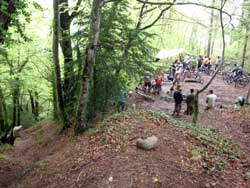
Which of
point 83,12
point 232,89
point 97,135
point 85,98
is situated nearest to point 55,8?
point 83,12

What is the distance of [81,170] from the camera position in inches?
260

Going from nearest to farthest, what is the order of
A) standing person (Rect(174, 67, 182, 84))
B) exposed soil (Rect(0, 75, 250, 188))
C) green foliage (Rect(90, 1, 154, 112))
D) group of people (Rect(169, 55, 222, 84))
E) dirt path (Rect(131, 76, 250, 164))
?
exposed soil (Rect(0, 75, 250, 188)) → green foliage (Rect(90, 1, 154, 112)) → dirt path (Rect(131, 76, 250, 164)) → standing person (Rect(174, 67, 182, 84)) → group of people (Rect(169, 55, 222, 84))

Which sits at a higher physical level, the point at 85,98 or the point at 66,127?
the point at 85,98

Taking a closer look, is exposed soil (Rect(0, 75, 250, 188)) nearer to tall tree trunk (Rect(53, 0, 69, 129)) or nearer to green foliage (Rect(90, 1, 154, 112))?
green foliage (Rect(90, 1, 154, 112))

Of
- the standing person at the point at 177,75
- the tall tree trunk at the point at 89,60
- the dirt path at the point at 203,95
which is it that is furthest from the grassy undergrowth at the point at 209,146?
the standing person at the point at 177,75

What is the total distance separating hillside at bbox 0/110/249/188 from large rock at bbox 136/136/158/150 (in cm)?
12

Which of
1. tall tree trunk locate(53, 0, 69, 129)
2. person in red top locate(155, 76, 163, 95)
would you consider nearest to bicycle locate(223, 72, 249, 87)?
person in red top locate(155, 76, 163, 95)

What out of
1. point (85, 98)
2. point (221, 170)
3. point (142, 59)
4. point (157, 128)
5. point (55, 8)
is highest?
point (55, 8)

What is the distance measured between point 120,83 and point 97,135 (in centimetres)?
348

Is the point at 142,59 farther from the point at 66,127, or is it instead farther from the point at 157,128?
the point at 66,127

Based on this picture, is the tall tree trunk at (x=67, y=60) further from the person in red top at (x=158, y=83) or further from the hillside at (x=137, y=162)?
the person in red top at (x=158, y=83)

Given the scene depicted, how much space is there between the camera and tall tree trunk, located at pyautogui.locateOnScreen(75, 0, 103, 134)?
7.91 metres

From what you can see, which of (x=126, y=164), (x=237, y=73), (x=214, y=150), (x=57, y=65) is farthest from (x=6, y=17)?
(x=237, y=73)

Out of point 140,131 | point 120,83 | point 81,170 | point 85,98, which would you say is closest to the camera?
point 81,170
